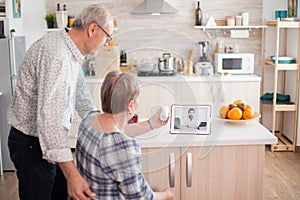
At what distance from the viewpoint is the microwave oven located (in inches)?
190

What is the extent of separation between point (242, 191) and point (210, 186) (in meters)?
0.18

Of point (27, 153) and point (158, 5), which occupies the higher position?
point (158, 5)

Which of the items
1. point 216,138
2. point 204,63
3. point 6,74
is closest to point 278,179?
point 204,63

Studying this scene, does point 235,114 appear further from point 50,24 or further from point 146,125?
point 50,24

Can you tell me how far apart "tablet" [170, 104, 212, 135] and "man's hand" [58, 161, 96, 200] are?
611 millimetres

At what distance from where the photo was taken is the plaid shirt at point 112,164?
1.61 m

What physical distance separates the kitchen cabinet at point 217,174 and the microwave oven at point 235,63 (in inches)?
102

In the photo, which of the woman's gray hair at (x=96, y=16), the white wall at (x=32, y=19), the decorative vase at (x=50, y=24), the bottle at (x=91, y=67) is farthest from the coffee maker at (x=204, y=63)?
the woman's gray hair at (x=96, y=16)

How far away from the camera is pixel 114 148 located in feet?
5.29

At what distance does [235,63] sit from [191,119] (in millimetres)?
2778

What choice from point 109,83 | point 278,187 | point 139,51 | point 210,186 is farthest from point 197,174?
point 278,187

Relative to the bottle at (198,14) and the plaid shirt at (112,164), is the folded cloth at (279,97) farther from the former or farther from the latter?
the plaid shirt at (112,164)

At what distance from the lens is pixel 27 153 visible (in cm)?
202

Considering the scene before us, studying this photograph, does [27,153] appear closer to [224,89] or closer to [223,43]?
Result: [224,89]
